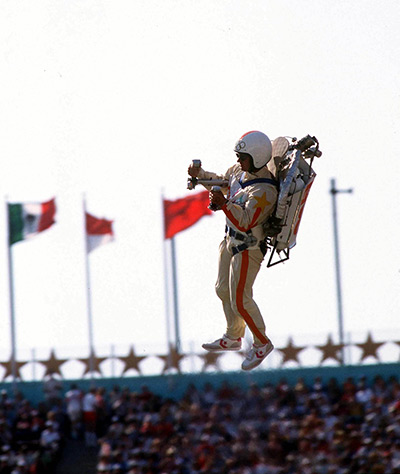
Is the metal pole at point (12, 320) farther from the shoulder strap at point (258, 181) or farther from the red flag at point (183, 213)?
the shoulder strap at point (258, 181)

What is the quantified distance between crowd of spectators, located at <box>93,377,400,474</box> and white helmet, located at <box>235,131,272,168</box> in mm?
11726

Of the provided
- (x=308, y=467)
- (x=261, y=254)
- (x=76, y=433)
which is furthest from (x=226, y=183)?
(x=76, y=433)

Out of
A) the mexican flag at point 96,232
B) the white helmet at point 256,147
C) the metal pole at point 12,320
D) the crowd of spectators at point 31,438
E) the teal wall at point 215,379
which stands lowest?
the crowd of spectators at point 31,438

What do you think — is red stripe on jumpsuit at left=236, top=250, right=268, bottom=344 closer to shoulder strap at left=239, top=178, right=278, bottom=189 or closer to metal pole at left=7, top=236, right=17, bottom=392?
shoulder strap at left=239, top=178, right=278, bottom=189

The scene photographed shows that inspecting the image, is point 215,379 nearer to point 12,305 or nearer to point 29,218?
Result: point 29,218

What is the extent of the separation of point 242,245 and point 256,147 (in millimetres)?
1335

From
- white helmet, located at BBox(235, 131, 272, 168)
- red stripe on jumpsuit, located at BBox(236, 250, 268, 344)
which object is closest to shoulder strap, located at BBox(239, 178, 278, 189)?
white helmet, located at BBox(235, 131, 272, 168)

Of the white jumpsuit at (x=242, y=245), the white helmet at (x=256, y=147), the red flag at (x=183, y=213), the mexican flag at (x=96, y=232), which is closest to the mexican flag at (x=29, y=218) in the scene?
the mexican flag at (x=96, y=232)

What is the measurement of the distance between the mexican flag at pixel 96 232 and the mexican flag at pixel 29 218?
1108mm

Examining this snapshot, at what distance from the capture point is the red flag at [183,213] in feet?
125

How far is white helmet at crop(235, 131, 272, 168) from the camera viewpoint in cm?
1956

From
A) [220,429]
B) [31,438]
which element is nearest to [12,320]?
[31,438]

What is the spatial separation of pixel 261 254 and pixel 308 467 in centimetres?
1082

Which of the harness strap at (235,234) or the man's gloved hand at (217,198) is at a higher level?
the man's gloved hand at (217,198)
